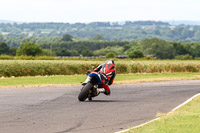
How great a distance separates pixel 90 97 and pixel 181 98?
400 centimetres

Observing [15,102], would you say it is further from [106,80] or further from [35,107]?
[106,80]

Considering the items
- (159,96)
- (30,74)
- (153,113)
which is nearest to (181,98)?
(159,96)

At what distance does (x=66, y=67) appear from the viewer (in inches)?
1630

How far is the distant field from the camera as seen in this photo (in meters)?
37.9

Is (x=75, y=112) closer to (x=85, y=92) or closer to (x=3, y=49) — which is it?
(x=85, y=92)

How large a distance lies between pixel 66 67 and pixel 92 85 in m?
25.1

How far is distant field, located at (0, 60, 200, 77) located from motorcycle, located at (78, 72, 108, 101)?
849 inches

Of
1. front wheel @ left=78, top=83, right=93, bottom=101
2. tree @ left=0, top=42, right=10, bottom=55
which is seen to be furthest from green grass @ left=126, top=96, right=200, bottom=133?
tree @ left=0, top=42, right=10, bottom=55

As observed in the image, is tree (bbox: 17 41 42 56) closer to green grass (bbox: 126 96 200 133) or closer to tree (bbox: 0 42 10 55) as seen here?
tree (bbox: 0 42 10 55)

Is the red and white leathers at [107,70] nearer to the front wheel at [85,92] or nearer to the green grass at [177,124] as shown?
the front wheel at [85,92]

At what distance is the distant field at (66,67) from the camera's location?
1494 inches

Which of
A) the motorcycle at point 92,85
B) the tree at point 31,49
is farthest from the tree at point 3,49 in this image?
the motorcycle at point 92,85

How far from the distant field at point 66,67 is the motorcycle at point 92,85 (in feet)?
70.8

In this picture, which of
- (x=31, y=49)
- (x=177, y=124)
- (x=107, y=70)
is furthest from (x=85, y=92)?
(x=31, y=49)
